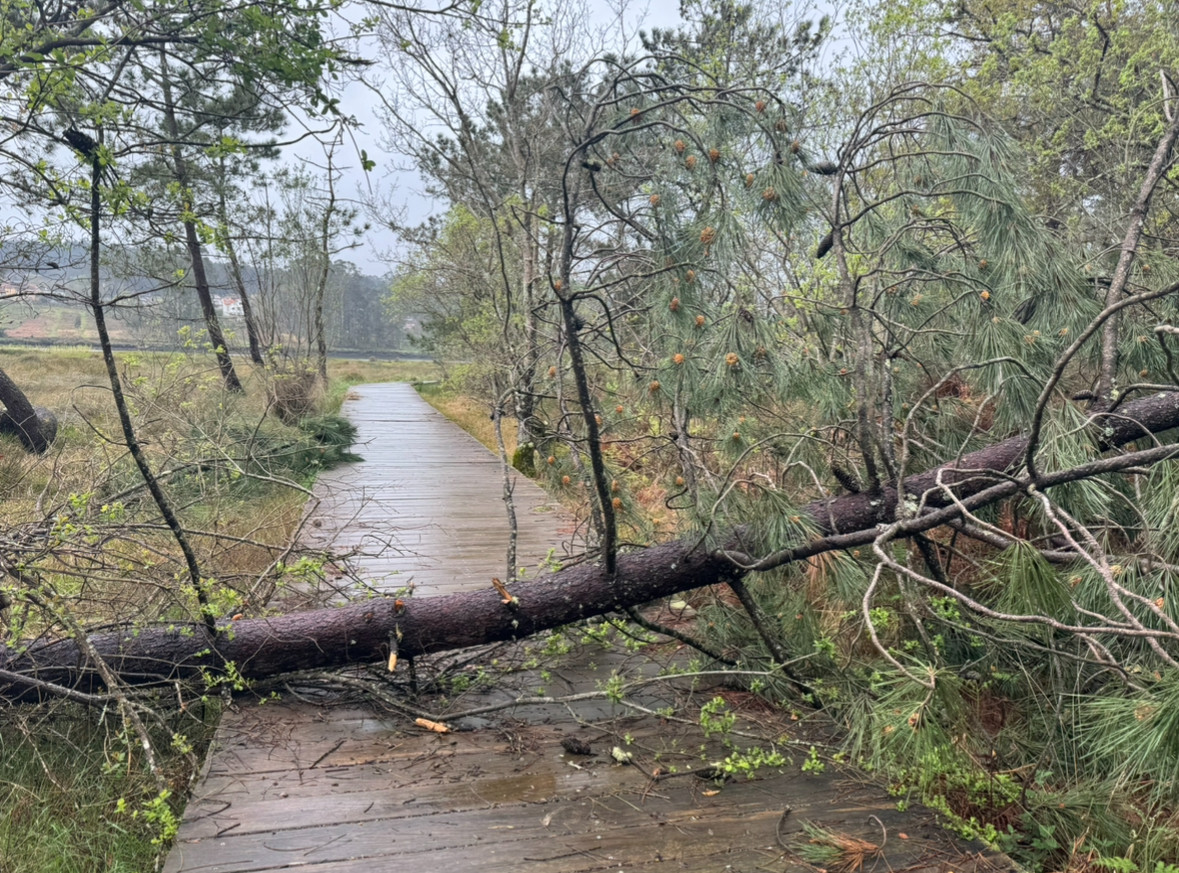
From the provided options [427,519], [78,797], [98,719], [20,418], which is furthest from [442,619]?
[20,418]

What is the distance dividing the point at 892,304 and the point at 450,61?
774 cm

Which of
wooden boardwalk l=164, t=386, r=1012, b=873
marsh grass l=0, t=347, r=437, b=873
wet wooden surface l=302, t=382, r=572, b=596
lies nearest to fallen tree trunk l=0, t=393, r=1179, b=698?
marsh grass l=0, t=347, r=437, b=873

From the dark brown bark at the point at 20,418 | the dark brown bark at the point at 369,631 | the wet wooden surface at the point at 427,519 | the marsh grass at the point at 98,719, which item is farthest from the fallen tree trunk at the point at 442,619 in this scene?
the dark brown bark at the point at 20,418

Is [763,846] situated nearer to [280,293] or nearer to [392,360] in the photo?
[280,293]

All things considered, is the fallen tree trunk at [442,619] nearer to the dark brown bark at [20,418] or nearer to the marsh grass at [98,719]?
the marsh grass at [98,719]

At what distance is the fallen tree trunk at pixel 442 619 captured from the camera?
119 inches

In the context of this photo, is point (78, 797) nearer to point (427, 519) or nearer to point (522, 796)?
point (522, 796)

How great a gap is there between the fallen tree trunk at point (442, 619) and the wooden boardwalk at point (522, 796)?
0.26 m

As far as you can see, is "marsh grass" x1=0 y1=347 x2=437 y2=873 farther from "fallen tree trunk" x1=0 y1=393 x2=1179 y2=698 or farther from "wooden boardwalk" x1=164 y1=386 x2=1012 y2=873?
"wooden boardwalk" x1=164 y1=386 x2=1012 y2=873

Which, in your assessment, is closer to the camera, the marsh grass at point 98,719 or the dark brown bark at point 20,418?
the marsh grass at point 98,719

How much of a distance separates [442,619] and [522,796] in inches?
36.4

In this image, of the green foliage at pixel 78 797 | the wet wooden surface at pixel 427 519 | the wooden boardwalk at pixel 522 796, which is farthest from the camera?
the wet wooden surface at pixel 427 519

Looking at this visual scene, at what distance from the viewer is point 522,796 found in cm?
245

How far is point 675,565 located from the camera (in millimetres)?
3203
